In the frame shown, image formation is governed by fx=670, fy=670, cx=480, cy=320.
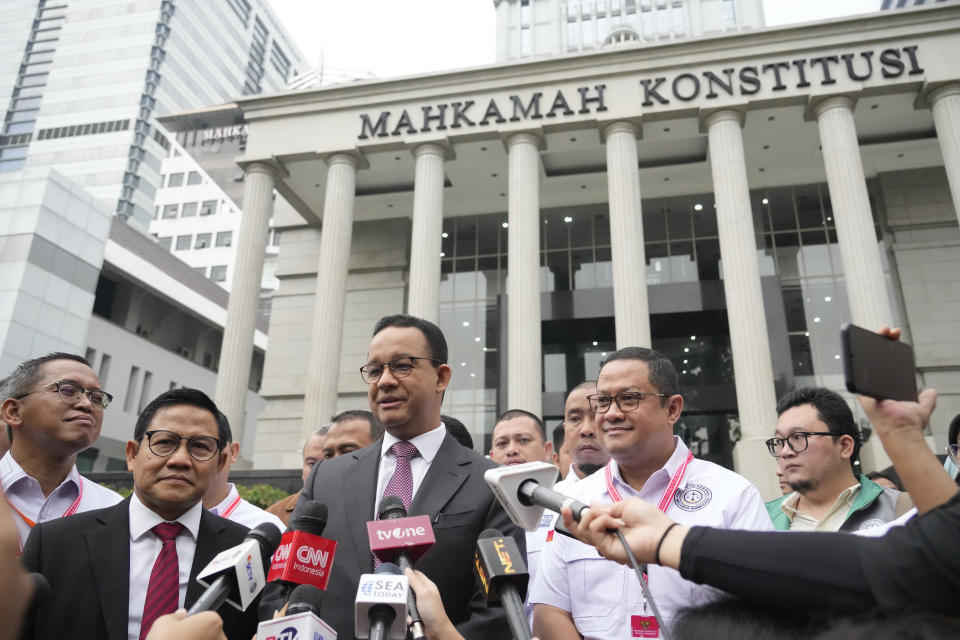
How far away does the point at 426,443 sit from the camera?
3.32 m

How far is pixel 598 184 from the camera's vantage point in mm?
27281

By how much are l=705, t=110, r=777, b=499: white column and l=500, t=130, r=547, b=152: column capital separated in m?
5.73

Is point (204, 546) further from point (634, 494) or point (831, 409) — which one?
point (831, 409)

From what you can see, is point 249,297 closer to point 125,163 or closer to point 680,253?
point 680,253

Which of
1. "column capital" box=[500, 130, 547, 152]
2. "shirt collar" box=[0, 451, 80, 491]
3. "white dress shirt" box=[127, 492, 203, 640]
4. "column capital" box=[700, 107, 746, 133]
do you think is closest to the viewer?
"white dress shirt" box=[127, 492, 203, 640]

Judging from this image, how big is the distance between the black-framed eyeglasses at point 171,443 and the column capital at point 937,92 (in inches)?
985

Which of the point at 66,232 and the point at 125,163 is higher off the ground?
the point at 125,163

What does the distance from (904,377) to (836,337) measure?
2605 centimetres

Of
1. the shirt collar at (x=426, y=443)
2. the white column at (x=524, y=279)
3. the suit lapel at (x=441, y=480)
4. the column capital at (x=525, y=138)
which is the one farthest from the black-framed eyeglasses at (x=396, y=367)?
the column capital at (x=525, y=138)

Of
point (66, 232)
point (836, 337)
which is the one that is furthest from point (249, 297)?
point (836, 337)

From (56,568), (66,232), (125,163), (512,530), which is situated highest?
(125,163)

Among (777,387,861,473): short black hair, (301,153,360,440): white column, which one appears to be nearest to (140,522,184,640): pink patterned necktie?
(777,387,861,473): short black hair

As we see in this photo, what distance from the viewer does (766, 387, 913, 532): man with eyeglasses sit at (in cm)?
415

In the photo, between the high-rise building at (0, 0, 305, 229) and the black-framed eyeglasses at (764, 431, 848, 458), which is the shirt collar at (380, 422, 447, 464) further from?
the high-rise building at (0, 0, 305, 229)
